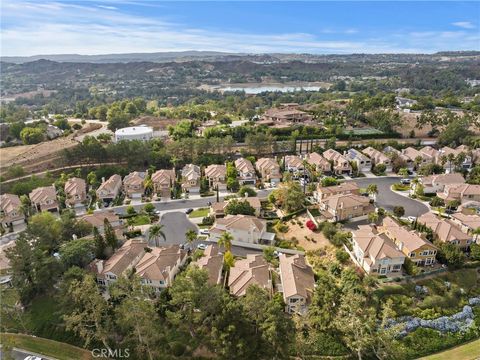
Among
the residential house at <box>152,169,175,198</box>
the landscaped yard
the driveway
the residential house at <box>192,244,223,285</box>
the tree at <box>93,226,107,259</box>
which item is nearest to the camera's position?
the residential house at <box>192,244,223,285</box>

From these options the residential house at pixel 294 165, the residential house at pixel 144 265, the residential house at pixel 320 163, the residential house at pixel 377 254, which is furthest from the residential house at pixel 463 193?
the residential house at pixel 144 265

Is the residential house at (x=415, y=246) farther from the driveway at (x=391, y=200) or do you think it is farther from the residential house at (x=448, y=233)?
the driveway at (x=391, y=200)

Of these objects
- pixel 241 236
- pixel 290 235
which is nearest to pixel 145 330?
pixel 241 236

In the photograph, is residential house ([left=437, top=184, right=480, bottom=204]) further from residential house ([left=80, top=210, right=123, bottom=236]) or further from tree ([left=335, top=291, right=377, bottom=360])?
residential house ([left=80, top=210, right=123, bottom=236])

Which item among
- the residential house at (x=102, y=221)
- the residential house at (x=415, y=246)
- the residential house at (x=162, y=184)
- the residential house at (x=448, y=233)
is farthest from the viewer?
the residential house at (x=162, y=184)

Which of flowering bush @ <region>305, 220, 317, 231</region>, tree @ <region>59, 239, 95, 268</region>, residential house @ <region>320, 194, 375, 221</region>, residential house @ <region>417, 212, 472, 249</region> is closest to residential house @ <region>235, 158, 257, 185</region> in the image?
residential house @ <region>320, 194, 375, 221</region>

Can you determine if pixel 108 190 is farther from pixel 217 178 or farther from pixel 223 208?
pixel 223 208
